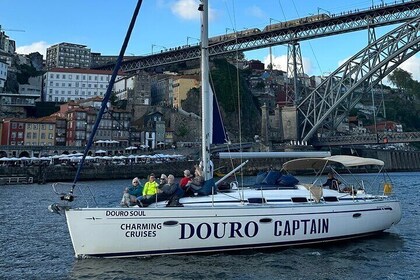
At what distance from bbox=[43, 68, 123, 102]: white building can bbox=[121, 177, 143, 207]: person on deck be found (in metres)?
90.7

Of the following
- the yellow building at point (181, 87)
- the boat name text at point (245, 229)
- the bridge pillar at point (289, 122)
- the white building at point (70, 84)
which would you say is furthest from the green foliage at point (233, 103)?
the boat name text at point (245, 229)

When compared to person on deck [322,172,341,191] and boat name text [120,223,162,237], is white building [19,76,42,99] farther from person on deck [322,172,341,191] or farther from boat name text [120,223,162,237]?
boat name text [120,223,162,237]

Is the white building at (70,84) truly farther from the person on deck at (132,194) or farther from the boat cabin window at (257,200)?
the boat cabin window at (257,200)

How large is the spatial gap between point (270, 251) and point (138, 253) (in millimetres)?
3657

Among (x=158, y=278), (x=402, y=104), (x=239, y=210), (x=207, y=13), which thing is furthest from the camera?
(x=402, y=104)

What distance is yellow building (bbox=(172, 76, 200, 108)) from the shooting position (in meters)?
91.1

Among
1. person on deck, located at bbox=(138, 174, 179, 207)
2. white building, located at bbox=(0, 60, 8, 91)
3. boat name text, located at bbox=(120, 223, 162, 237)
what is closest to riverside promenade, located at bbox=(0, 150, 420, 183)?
person on deck, located at bbox=(138, 174, 179, 207)

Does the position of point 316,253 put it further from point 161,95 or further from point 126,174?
point 161,95

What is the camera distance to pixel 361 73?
58031 millimetres

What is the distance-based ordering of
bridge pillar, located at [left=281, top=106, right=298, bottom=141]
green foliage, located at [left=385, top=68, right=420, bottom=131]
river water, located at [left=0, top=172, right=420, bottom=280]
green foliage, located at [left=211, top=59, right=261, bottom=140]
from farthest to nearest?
green foliage, located at [left=385, top=68, right=420, bottom=131], green foliage, located at [left=211, top=59, right=261, bottom=140], bridge pillar, located at [left=281, top=106, right=298, bottom=141], river water, located at [left=0, top=172, right=420, bottom=280]

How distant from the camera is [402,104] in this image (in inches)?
5472

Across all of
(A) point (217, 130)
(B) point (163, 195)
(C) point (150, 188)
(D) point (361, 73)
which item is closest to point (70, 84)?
(D) point (361, 73)

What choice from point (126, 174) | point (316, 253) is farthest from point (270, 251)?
point (126, 174)

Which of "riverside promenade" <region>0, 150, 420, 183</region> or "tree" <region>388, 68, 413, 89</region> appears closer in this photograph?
"riverside promenade" <region>0, 150, 420, 183</region>
